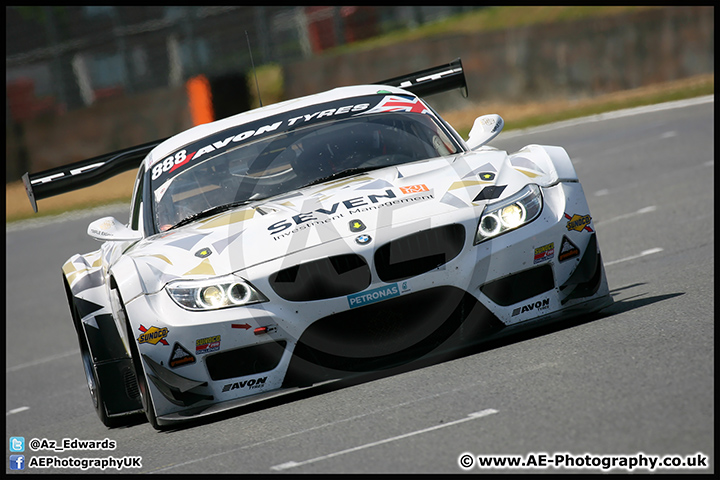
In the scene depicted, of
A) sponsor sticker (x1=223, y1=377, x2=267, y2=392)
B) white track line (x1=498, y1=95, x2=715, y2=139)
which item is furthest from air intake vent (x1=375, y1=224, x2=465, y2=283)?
white track line (x1=498, y1=95, x2=715, y2=139)

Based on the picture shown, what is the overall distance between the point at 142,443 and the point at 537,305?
6.59ft

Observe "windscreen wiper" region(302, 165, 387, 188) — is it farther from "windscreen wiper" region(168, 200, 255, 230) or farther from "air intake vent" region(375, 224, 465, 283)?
"air intake vent" region(375, 224, 465, 283)

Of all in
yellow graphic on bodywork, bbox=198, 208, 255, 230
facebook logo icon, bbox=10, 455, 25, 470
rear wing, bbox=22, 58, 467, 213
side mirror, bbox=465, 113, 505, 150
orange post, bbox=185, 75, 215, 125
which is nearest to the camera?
yellow graphic on bodywork, bbox=198, 208, 255, 230

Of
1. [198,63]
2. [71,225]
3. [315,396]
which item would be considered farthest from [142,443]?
[198,63]

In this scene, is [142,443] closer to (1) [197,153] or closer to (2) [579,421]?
(1) [197,153]

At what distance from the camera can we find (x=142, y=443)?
199 inches

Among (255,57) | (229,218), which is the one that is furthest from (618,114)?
(229,218)

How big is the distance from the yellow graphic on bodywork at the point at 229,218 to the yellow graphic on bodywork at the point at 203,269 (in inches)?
15.3

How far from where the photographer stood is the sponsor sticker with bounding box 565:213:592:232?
16.5ft

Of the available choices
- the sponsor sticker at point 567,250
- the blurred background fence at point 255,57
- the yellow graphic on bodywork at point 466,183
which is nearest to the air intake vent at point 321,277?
the yellow graphic on bodywork at point 466,183

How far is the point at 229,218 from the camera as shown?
5223mm

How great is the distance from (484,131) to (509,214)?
150 centimetres

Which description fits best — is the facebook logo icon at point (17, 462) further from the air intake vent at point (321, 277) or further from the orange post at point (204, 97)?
the orange post at point (204, 97)

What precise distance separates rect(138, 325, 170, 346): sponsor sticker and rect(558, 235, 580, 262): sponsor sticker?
1.88 metres
